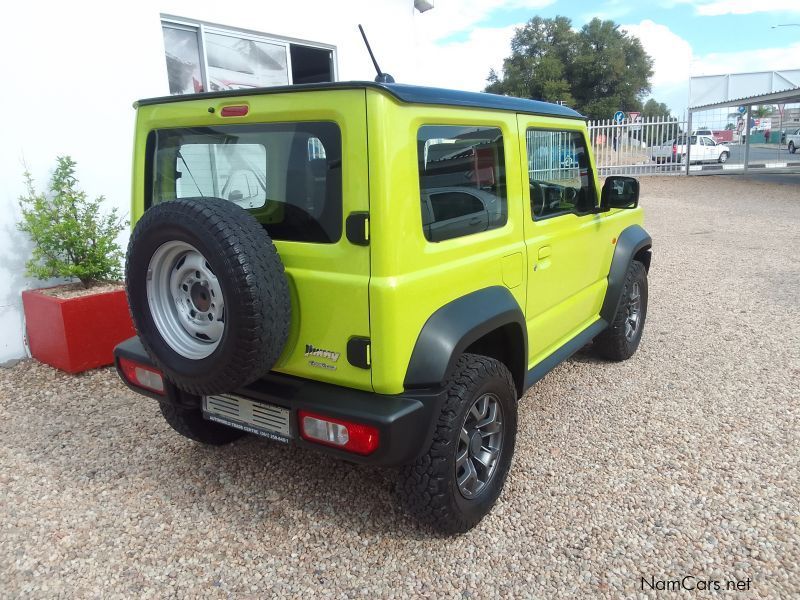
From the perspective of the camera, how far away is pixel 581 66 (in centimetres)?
4434

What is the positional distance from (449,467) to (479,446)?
324 mm

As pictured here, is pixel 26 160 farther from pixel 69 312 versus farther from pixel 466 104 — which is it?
pixel 466 104

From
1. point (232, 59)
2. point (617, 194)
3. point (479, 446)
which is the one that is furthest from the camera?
point (232, 59)

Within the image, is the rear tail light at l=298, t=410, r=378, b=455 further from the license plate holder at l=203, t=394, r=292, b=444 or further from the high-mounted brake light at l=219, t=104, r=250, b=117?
the high-mounted brake light at l=219, t=104, r=250, b=117

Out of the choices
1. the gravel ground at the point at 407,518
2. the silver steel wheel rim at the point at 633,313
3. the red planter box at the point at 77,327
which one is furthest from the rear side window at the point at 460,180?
the red planter box at the point at 77,327

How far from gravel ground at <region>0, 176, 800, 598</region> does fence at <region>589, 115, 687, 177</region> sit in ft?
52.6

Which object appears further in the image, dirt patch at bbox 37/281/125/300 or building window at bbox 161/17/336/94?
building window at bbox 161/17/336/94

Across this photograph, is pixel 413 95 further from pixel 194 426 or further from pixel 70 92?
pixel 70 92

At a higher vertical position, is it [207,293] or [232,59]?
[232,59]

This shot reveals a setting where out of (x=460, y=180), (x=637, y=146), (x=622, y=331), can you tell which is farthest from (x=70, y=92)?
(x=637, y=146)

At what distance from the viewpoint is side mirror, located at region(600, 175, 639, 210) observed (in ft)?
12.3

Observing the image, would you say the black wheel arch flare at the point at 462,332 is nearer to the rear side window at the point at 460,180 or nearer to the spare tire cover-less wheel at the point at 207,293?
the rear side window at the point at 460,180

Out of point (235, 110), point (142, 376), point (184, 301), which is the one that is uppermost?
point (235, 110)

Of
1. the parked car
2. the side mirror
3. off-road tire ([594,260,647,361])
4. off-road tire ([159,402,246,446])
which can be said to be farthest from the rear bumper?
the parked car
